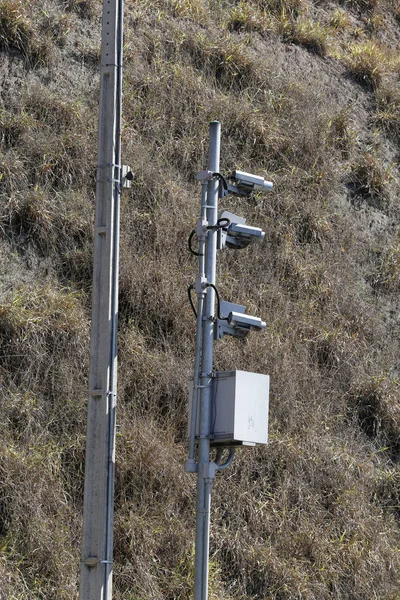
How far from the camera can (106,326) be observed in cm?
714

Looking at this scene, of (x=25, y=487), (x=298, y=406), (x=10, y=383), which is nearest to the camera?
(x=25, y=487)

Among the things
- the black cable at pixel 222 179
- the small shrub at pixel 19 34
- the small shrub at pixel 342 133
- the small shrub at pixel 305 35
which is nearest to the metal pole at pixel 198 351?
the black cable at pixel 222 179

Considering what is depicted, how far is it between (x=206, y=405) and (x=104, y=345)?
2.64 feet

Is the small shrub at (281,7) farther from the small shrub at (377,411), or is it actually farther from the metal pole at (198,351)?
the metal pole at (198,351)

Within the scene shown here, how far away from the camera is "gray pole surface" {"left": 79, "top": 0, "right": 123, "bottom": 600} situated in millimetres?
6730

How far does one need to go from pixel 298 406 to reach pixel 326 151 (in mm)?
3584

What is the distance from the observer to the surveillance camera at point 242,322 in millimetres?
7368

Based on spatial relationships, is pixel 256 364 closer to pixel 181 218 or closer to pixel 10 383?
pixel 181 218

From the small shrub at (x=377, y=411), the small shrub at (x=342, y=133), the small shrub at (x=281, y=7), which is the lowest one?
the small shrub at (x=377, y=411)

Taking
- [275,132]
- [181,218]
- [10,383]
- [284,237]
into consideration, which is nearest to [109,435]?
[10,383]

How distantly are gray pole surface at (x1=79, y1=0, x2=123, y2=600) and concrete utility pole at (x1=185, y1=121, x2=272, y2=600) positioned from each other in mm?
562

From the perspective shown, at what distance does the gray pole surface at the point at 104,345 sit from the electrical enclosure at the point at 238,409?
2.04 feet

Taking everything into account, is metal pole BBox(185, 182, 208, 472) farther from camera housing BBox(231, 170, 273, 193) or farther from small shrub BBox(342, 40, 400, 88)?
small shrub BBox(342, 40, 400, 88)

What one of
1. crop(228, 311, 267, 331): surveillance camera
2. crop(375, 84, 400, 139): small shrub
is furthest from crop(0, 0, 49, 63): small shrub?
crop(228, 311, 267, 331): surveillance camera
